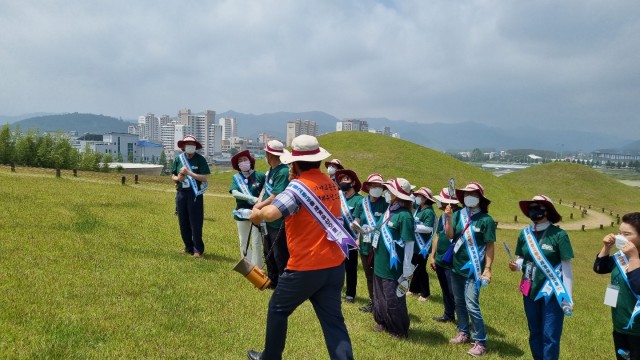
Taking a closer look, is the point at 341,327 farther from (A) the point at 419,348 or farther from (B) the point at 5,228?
(B) the point at 5,228

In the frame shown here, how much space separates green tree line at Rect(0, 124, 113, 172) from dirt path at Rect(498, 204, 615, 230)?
70.8 m

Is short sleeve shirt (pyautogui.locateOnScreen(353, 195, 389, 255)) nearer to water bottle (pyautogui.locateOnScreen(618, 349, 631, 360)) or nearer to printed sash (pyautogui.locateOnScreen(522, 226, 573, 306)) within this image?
printed sash (pyautogui.locateOnScreen(522, 226, 573, 306))

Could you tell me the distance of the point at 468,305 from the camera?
714 centimetres

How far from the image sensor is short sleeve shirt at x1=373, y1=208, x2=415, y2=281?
23.0 feet

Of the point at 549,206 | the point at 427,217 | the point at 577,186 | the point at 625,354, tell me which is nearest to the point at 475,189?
the point at 549,206

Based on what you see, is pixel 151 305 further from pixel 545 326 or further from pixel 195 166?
pixel 545 326

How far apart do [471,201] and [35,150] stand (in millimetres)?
87902

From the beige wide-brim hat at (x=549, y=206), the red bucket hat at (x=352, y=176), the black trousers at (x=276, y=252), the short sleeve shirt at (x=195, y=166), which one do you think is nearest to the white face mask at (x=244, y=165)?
the short sleeve shirt at (x=195, y=166)

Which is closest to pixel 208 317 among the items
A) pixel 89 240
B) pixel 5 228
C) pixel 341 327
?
pixel 341 327

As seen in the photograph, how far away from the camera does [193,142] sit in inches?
409

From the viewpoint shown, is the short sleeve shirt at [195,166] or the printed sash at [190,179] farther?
the short sleeve shirt at [195,166]

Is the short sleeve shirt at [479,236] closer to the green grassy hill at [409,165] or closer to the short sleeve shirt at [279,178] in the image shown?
the short sleeve shirt at [279,178]

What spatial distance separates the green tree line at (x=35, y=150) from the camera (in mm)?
72938

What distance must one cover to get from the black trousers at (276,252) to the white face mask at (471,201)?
11.2ft
